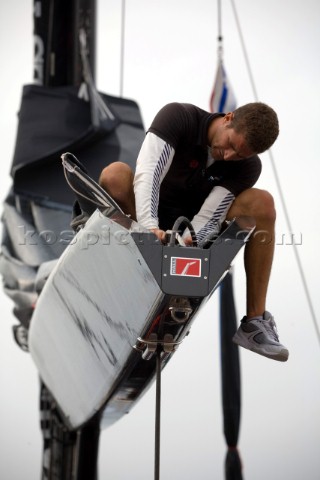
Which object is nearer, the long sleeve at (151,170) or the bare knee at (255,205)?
the long sleeve at (151,170)

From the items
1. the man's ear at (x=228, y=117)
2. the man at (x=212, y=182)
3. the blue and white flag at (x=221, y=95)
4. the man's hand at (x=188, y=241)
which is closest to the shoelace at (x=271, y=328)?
the man at (x=212, y=182)

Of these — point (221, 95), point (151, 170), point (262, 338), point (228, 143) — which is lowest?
point (221, 95)

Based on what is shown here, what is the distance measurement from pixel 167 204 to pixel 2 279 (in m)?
3.35

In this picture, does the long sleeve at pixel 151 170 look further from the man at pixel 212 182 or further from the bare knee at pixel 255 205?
the bare knee at pixel 255 205

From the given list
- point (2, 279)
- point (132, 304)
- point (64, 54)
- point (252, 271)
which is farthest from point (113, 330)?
point (64, 54)

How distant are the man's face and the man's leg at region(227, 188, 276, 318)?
195mm

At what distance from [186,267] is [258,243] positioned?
588 millimetres

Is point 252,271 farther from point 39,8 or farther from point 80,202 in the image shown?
point 39,8

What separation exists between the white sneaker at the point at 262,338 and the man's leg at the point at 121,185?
0.54m

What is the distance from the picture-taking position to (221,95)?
7.74 meters

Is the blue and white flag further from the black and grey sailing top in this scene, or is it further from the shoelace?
the shoelace

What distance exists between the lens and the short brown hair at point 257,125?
2.70 metres

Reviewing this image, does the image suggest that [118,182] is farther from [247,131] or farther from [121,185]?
[247,131]

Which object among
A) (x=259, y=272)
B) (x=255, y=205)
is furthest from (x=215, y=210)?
(x=259, y=272)
